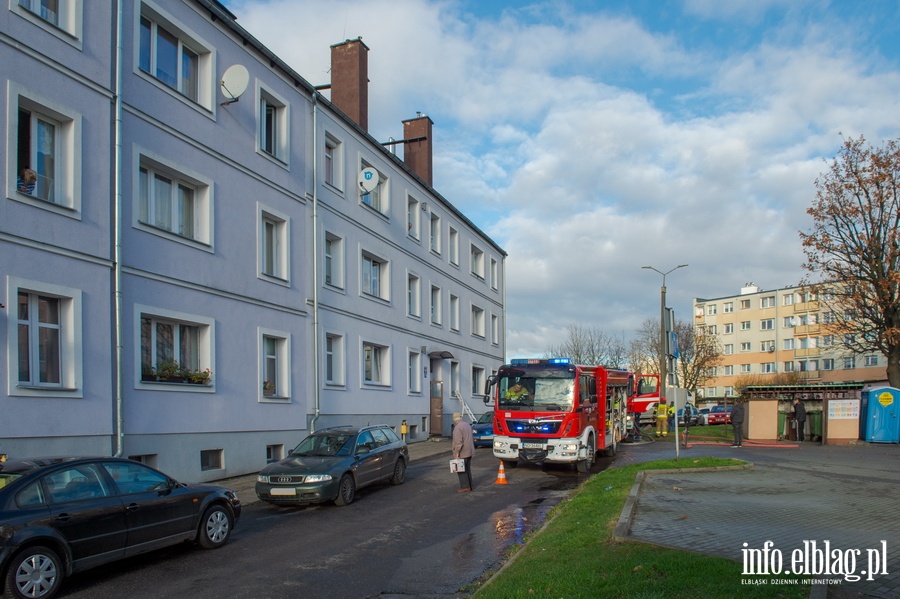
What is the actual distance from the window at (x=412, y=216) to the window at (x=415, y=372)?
5.08 meters

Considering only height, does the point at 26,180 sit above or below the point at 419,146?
below

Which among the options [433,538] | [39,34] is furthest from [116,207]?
[433,538]

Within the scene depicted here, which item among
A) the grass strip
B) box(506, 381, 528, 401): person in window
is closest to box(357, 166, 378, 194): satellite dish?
box(506, 381, 528, 401): person in window

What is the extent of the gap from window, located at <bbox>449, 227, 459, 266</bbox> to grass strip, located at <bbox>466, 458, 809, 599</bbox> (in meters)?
27.4

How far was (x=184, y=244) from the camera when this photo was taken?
16.8 meters

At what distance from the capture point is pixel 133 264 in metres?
15.2

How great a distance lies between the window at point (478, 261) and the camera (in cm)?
4119

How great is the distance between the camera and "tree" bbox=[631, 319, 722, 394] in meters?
67.2

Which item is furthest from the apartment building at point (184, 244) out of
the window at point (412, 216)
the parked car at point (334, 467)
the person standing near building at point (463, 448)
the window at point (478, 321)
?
the window at point (478, 321)

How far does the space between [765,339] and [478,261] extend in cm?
5754

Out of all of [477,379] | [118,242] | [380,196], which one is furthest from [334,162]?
[477,379]

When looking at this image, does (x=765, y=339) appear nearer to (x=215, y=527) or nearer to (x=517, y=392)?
(x=517, y=392)

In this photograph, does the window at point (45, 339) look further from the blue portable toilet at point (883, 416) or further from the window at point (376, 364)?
the blue portable toilet at point (883, 416)

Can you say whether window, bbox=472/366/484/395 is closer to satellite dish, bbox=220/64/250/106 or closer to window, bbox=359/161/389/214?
window, bbox=359/161/389/214
